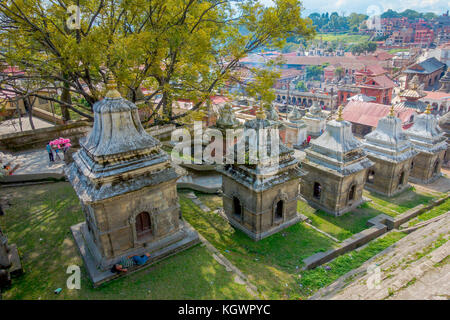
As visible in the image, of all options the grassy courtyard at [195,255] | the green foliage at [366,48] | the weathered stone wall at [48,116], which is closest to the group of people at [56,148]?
the grassy courtyard at [195,255]

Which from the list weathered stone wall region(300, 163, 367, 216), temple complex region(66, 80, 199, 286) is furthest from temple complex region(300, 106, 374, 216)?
temple complex region(66, 80, 199, 286)

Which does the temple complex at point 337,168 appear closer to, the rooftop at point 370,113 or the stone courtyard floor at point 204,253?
the stone courtyard floor at point 204,253

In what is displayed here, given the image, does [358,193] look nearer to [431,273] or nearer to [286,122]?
[431,273]

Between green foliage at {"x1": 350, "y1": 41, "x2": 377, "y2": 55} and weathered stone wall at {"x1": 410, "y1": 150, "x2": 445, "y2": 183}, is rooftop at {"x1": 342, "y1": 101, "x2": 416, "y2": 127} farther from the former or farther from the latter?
green foliage at {"x1": 350, "y1": 41, "x2": 377, "y2": 55}

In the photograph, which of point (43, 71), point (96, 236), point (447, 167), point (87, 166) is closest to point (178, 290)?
point (96, 236)

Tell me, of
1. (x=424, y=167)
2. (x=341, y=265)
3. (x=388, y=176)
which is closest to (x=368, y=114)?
(x=424, y=167)

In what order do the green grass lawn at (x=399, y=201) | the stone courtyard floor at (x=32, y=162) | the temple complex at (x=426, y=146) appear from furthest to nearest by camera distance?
the temple complex at (x=426, y=146) < the green grass lawn at (x=399, y=201) < the stone courtyard floor at (x=32, y=162)
